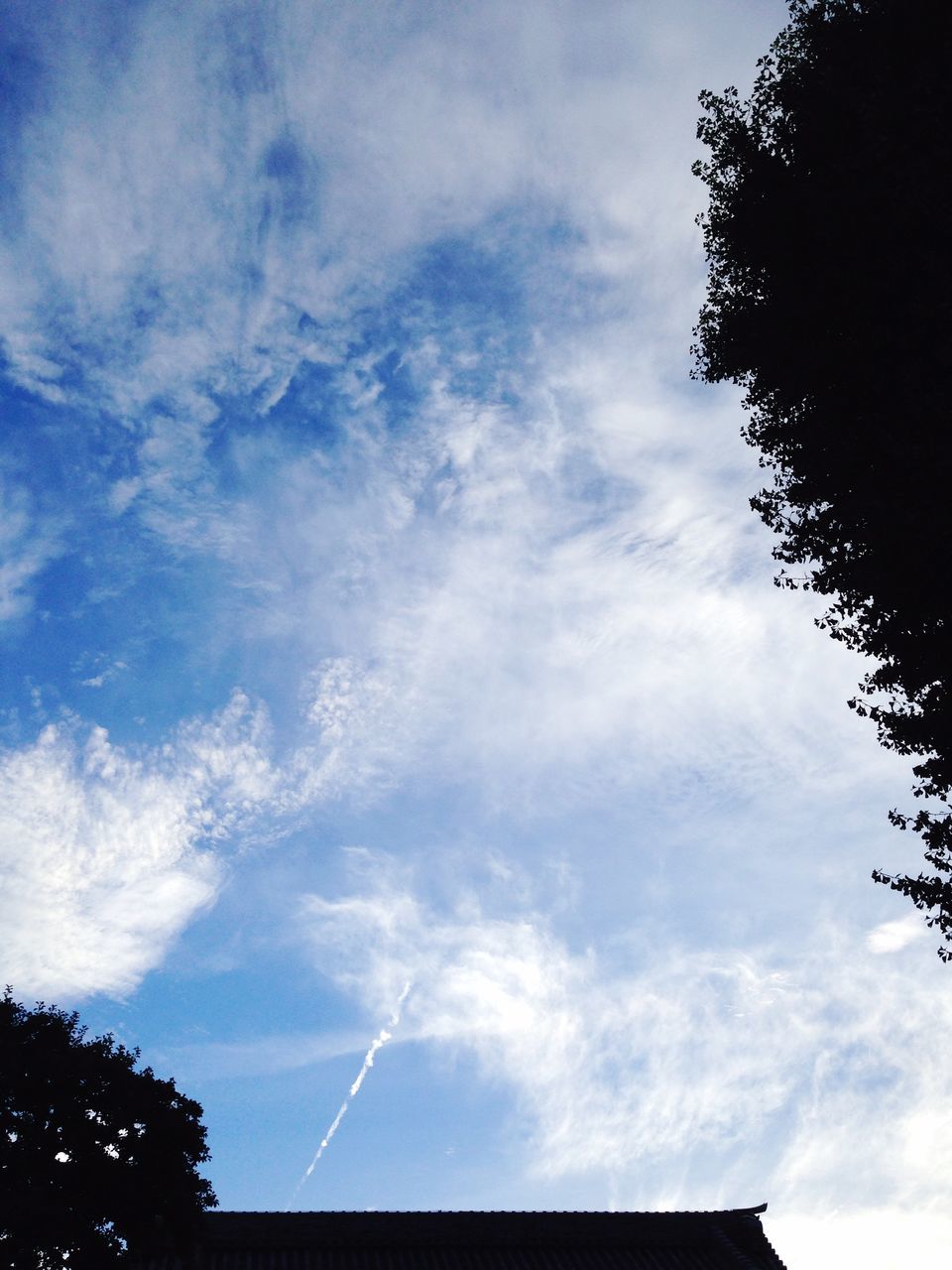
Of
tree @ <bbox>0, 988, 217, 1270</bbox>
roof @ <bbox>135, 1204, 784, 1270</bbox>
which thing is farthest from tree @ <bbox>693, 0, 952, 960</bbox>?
roof @ <bbox>135, 1204, 784, 1270</bbox>

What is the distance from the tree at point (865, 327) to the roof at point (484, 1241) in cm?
1287

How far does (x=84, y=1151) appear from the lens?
10.3m

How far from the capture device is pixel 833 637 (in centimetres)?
1231

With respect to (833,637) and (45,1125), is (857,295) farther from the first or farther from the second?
(45,1125)

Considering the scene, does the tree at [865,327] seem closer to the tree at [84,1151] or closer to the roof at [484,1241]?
the tree at [84,1151]

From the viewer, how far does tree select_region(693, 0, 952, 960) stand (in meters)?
10.2

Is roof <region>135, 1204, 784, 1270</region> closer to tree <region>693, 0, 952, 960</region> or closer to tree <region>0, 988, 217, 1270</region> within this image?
tree <region>0, 988, 217, 1270</region>

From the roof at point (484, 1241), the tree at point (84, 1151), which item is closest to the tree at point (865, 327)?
the tree at point (84, 1151)

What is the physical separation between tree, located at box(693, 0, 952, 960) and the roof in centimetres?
1287

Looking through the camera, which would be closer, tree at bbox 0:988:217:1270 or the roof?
tree at bbox 0:988:217:1270

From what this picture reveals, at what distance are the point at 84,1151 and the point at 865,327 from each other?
1440cm

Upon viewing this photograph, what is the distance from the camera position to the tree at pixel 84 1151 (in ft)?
31.9

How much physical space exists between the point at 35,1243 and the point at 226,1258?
860 cm

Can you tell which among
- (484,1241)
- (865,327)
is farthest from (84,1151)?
(865,327)
